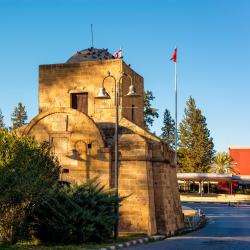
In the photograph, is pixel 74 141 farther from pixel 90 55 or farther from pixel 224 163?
pixel 224 163

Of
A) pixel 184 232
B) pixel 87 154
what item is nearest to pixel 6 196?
pixel 87 154

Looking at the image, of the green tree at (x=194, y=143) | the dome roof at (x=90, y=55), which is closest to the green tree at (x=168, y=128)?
the green tree at (x=194, y=143)

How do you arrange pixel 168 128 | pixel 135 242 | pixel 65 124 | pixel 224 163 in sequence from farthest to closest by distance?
1. pixel 168 128
2. pixel 224 163
3. pixel 65 124
4. pixel 135 242

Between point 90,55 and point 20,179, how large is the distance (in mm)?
13422

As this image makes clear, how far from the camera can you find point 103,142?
876 inches

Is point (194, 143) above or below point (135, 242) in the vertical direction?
above

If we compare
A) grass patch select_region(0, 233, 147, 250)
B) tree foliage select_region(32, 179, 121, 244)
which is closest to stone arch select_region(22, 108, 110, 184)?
grass patch select_region(0, 233, 147, 250)

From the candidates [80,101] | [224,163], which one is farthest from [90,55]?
[224,163]

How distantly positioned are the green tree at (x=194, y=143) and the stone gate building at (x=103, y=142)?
48.3m

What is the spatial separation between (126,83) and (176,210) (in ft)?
24.5

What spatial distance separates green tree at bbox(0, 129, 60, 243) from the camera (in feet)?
49.5

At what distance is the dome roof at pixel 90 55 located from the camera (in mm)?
27055

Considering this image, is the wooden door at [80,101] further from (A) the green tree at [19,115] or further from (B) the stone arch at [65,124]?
(A) the green tree at [19,115]

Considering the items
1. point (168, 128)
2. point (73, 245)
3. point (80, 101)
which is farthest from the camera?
point (168, 128)
